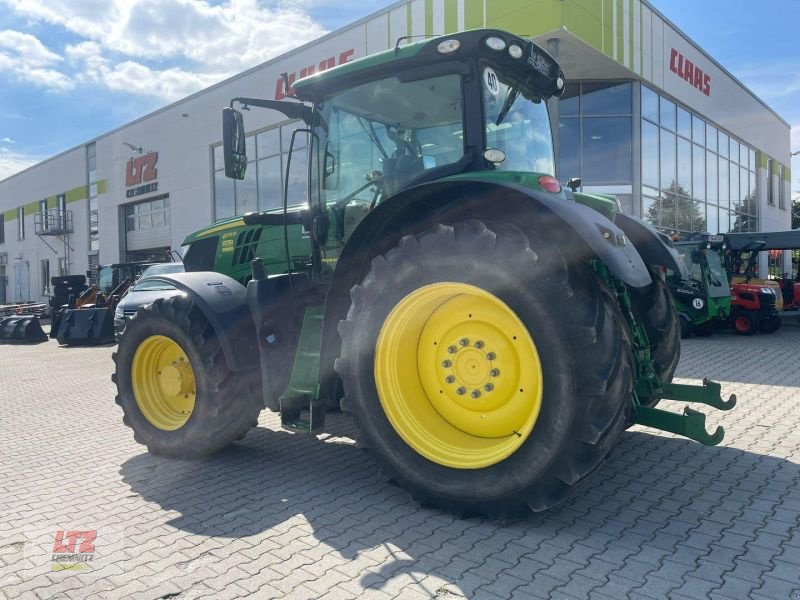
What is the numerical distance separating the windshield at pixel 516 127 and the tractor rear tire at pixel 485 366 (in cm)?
91

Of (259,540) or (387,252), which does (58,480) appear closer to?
(259,540)

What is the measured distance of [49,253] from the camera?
114 feet

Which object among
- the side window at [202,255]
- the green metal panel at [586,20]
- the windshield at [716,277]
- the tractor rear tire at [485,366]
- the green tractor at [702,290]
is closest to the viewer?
the tractor rear tire at [485,366]

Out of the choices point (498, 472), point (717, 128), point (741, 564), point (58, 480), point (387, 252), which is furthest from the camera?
point (717, 128)

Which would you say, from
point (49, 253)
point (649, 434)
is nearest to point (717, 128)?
point (649, 434)

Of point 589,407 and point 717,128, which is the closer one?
point 589,407

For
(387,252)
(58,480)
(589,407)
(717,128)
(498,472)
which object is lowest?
(58,480)

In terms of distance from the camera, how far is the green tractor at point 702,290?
12609 millimetres

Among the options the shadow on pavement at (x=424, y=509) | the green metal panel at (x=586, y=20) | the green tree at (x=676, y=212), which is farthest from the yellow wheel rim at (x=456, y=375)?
the green tree at (x=676, y=212)

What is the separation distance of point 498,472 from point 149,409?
116 inches

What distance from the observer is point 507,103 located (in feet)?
12.9

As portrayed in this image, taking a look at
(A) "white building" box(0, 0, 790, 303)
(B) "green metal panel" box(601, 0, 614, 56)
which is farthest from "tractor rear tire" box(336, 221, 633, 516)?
(B) "green metal panel" box(601, 0, 614, 56)

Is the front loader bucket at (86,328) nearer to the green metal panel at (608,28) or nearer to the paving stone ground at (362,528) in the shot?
the paving stone ground at (362,528)

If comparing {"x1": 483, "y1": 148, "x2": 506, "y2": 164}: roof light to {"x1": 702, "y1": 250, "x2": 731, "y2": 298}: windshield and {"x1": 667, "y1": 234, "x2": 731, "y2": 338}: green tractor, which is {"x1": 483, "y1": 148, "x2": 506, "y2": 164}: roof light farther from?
{"x1": 702, "y1": 250, "x2": 731, "y2": 298}: windshield
